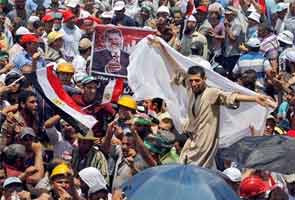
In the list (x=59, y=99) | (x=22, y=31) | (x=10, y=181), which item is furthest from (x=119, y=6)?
(x=10, y=181)

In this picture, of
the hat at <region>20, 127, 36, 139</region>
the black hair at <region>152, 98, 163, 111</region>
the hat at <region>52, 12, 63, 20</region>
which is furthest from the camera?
the hat at <region>52, 12, 63, 20</region>

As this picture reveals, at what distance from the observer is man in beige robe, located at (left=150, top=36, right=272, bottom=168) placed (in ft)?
48.0

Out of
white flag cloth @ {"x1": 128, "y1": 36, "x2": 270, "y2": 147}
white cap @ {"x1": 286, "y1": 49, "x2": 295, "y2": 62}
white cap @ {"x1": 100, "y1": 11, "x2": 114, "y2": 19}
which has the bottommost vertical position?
white cap @ {"x1": 100, "y1": 11, "x2": 114, "y2": 19}

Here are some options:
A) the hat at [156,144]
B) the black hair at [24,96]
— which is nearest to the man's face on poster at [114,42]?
the black hair at [24,96]

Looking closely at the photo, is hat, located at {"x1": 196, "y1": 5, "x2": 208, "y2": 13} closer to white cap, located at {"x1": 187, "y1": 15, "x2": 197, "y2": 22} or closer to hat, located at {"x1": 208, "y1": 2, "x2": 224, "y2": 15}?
hat, located at {"x1": 208, "y1": 2, "x2": 224, "y2": 15}

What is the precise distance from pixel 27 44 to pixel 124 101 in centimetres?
352

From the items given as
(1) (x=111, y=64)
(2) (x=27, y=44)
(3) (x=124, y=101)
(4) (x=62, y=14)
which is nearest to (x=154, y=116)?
(3) (x=124, y=101)

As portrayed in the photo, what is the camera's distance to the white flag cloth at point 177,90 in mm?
15500

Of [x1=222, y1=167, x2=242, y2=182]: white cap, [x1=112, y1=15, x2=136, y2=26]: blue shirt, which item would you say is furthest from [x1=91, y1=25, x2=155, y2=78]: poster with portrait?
[x1=222, y1=167, x2=242, y2=182]: white cap

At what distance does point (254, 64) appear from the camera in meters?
20.0

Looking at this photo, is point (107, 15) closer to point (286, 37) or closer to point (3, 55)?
point (286, 37)

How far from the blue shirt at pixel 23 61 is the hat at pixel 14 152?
10.8 ft

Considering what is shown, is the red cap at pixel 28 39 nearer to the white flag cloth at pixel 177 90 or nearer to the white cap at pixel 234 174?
the white flag cloth at pixel 177 90

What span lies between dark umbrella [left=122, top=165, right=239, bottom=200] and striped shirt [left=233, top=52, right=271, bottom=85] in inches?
296
